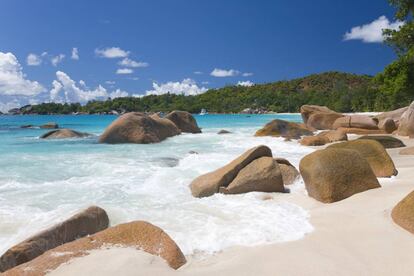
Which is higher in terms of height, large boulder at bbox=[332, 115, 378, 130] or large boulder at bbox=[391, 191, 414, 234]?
large boulder at bbox=[332, 115, 378, 130]

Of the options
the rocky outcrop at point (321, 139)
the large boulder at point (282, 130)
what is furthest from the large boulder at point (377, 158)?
the large boulder at point (282, 130)

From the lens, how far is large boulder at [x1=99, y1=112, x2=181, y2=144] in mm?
16562

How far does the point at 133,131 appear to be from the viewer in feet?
54.9

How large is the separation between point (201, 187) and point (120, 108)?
364ft

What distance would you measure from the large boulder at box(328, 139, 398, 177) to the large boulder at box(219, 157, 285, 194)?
172 centimetres

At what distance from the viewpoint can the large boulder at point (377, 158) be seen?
7230 mm

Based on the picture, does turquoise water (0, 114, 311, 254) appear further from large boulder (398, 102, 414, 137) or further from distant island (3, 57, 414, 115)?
distant island (3, 57, 414, 115)

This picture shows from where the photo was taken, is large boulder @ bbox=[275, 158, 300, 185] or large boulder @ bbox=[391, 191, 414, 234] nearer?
large boulder @ bbox=[391, 191, 414, 234]

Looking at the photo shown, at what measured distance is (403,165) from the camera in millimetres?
8406

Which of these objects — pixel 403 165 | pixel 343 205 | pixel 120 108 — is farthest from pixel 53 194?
pixel 120 108

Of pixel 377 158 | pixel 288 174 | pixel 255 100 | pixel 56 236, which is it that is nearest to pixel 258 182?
pixel 288 174

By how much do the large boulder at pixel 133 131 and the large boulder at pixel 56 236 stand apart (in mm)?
11562

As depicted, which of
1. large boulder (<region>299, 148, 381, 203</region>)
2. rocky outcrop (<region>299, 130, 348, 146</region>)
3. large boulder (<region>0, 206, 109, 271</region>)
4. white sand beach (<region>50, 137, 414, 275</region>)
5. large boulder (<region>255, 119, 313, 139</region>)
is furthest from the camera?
large boulder (<region>255, 119, 313, 139</region>)

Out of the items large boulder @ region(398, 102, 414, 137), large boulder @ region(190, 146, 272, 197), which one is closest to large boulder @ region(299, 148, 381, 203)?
large boulder @ region(190, 146, 272, 197)
